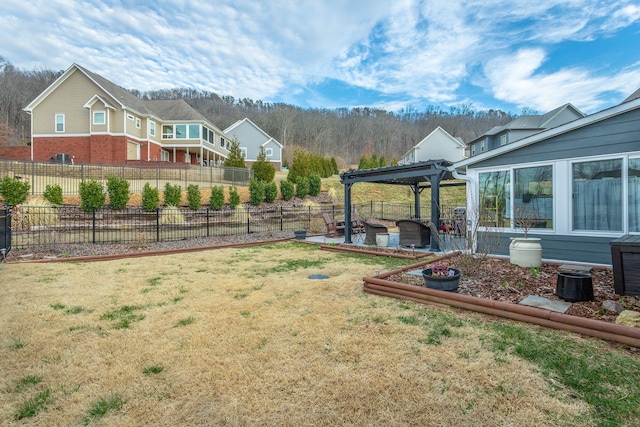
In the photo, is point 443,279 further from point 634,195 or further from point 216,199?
point 216,199

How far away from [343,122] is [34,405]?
62.6 metres

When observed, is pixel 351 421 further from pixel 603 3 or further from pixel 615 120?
pixel 603 3

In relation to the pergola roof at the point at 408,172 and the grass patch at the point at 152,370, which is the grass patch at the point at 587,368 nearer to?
the grass patch at the point at 152,370

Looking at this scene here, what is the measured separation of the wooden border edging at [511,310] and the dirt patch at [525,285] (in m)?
0.33

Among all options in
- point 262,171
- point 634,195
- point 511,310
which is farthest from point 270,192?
point 511,310

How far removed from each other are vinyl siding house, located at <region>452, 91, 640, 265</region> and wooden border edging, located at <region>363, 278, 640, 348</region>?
2.38 meters

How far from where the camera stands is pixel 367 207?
73.8 feet

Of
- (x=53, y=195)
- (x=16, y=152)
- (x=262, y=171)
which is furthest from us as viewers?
(x=16, y=152)

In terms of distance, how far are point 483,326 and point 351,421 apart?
232 centimetres

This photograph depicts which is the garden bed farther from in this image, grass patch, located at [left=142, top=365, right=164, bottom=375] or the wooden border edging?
grass patch, located at [left=142, top=365, right=164, bottom=375]

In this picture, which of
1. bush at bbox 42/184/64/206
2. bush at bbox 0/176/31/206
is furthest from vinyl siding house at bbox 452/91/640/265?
bush at bbox 0/176/31/206

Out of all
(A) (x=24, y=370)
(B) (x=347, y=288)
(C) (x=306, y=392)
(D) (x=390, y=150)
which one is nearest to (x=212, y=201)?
(B) (x=347, y=288)

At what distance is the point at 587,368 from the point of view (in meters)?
2.68

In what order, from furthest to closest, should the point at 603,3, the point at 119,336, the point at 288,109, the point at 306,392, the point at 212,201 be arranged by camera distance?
the point at 288,109, the point at 212,201, the point at 603,3, the point at 119,336, the point at 306,392
